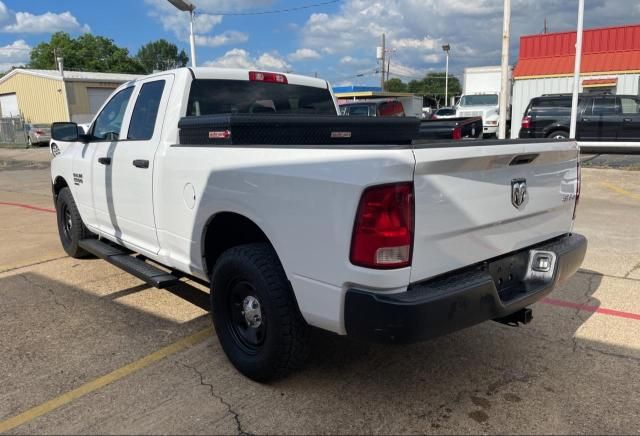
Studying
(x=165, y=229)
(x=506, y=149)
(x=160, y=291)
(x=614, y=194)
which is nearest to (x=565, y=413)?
(x=506, y=149)

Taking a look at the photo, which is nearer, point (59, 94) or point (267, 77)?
point (267, 77)

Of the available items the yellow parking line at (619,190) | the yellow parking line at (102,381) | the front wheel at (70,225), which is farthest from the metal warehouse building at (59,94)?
the yellow parking line at (102,381)

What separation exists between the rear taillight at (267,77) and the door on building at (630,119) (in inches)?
550

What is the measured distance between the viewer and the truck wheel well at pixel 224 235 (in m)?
3.27

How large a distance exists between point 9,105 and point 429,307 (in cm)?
4924

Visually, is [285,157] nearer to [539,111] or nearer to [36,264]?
[36,264]

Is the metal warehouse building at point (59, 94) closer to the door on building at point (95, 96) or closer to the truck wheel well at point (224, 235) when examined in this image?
the door on building at point (95, 96)

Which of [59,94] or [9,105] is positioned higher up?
[59,94]

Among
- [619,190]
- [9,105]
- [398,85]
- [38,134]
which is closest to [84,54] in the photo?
[9,105]

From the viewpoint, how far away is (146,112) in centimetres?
422

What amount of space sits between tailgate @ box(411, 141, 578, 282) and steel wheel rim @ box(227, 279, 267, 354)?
1079 millimetres

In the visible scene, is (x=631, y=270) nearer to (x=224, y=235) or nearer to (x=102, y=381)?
(x=224, y=235)

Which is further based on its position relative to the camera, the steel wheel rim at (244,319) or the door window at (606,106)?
the door window at (606,106)

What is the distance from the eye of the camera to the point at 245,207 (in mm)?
2982
